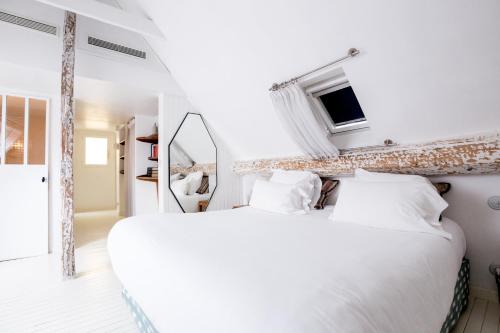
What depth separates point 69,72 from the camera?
2.32 m

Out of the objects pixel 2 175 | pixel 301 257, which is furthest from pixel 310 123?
pixel 2 175

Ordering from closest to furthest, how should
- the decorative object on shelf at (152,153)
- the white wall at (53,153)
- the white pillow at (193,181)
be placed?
A: the white wall at (53,153) < the white pillow at (193,181) < the decorative object on shelf at (152,153)

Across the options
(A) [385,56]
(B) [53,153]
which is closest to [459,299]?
(A) [385,56]

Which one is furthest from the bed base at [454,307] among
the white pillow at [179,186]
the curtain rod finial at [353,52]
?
the white pillow at [179,186]

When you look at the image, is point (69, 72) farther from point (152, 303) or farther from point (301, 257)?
point (301, 257)

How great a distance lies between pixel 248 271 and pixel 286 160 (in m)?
2.19

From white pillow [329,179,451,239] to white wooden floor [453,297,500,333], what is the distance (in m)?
0.61

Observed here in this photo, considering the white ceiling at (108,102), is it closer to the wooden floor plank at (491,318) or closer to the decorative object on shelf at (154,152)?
the decorative object on shelf at (154,152)

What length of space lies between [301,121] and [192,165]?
5.69 ft

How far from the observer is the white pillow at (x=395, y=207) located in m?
1.55

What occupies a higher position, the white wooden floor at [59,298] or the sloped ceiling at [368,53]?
the sloped ceiling at [368,53]

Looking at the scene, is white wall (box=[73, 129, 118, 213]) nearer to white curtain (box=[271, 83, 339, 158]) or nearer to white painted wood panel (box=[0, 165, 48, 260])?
white painted wood panel (box=[0, 165, 48, 260])

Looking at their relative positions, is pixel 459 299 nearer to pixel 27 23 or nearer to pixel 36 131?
pixel 27 23

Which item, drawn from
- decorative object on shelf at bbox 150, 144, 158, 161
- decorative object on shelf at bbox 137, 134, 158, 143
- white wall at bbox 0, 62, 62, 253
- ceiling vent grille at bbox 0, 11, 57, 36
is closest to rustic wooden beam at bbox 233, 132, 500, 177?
decorative object on shelf at bbox 137, 134, 158, 143
